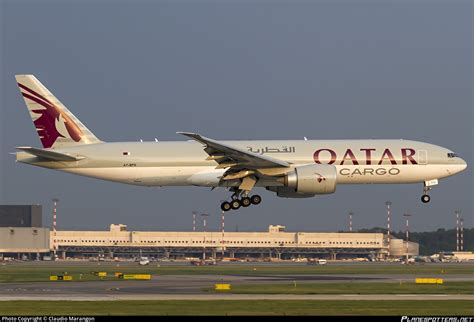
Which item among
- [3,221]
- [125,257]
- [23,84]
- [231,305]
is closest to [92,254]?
[125,257]

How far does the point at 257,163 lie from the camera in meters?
68.9

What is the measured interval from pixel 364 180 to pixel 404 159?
3378 millimetres

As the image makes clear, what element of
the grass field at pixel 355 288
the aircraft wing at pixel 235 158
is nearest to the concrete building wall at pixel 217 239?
the aircraft wing at pixel 235 158

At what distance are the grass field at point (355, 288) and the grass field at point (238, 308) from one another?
748cm

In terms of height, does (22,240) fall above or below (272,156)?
below

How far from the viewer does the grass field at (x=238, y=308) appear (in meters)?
44.2

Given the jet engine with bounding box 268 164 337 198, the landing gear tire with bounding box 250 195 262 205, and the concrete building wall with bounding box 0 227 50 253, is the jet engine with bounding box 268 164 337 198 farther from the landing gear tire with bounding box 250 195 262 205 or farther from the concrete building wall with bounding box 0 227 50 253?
the concrete building wall with bounding box 0 227 50 253

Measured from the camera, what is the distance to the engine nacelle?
6831 cm

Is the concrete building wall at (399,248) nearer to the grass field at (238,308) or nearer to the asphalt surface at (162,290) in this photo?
the asphalt surface at (162,290)

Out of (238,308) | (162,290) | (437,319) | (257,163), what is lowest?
(437,319)

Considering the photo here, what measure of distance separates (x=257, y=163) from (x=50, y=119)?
1797 centimetres

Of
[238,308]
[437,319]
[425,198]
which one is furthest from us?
[425,198]

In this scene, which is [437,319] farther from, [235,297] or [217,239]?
[217,239]

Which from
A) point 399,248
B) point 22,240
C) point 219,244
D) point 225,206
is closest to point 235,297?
point 225,206
